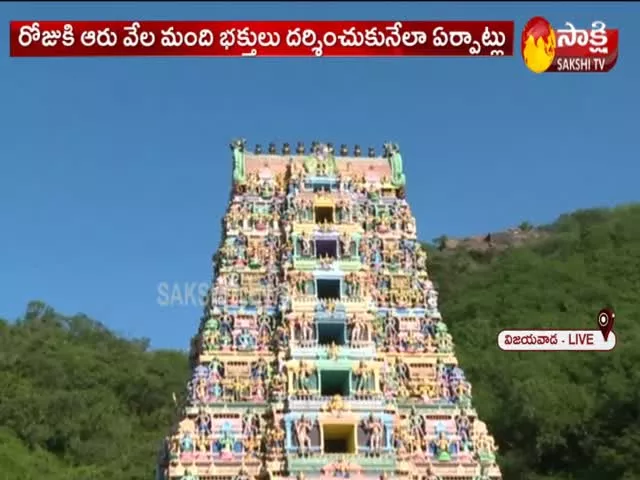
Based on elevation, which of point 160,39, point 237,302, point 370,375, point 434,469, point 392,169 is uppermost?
point 392,169

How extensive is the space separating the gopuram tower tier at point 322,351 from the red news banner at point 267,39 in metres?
10.9

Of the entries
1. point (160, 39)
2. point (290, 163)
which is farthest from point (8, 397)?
point (160, 39)

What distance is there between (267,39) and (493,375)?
3136cm

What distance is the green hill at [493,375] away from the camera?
4031 centimetres

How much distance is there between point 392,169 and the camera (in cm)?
3122

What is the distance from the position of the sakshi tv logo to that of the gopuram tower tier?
1088 cm

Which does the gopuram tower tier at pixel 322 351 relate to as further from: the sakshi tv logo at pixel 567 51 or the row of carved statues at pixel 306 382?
the sakshi tv logo at pixel 567 51

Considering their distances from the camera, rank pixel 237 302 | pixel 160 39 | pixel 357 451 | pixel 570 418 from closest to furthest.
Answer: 1. pixel 160 39
2. pixel 357 451
3. pixel 237 302
4. pixel 570 418

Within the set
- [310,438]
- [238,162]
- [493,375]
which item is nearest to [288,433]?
[310,438]

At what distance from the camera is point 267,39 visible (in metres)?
17.5

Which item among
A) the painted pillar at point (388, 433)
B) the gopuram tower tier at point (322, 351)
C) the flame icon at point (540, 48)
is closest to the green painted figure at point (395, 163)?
the gopuram tower tier at point (322, 351)

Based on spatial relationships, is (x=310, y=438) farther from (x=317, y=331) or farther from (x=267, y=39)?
(x=267, y=39)

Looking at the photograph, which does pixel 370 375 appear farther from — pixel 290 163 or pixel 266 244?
pixel 290 163

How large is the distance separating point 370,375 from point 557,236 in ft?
134
